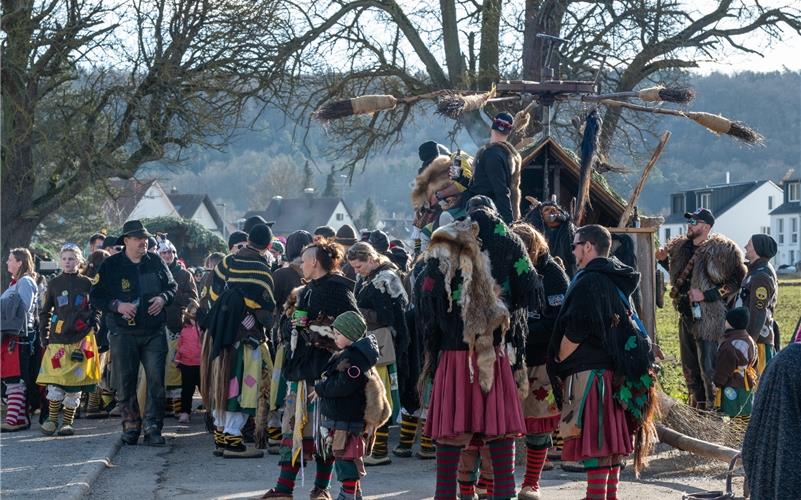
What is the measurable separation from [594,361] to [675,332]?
19.1 m

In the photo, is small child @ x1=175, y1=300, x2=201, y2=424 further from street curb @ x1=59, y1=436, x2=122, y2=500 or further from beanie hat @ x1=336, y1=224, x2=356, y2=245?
street curb @ x1=59, y1=436, x2=122, y2=500

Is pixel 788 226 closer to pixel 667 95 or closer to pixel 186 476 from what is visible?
pixel 667 95

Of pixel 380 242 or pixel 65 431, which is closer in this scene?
pixel 65 431

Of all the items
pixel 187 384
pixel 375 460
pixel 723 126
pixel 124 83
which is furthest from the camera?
pixel 124 83

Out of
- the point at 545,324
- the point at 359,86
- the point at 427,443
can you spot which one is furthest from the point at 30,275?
the point at 359,86

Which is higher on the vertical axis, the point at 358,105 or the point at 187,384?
the point at 358,105

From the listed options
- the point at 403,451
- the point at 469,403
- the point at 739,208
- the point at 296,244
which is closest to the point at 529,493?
the point at 469,403

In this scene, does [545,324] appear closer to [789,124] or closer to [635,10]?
[635,10]

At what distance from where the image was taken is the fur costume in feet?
37.6

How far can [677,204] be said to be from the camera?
81625mm

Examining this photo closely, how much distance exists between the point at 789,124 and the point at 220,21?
5018cm

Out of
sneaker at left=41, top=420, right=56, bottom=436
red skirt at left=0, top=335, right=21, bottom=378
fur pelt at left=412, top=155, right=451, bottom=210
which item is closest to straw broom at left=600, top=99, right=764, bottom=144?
fur pelt at left=412, top=155, right=451, bottom=210

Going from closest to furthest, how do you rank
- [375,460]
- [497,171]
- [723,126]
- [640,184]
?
[497,171]
[375,460]
[723,126]
[640,184]

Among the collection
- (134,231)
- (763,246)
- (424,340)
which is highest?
(134,231)
